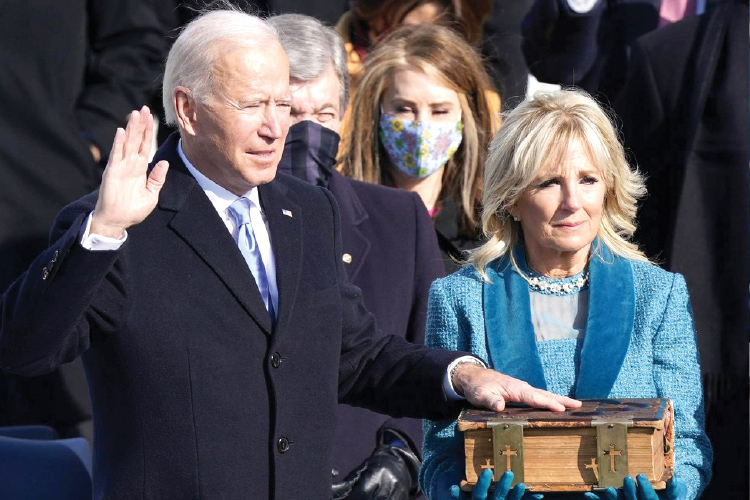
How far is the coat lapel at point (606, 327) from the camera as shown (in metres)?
3.28

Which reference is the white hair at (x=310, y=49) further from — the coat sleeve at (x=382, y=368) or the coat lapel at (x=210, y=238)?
the coat lapel at (x=210, y=238)

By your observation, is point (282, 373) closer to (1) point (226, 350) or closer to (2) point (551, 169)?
(1) point (226, 350)

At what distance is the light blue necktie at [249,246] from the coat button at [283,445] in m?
0.29

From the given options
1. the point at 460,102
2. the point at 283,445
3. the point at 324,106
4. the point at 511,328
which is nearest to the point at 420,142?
the point at 460,102

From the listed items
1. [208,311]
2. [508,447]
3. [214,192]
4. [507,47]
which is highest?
[507,47]

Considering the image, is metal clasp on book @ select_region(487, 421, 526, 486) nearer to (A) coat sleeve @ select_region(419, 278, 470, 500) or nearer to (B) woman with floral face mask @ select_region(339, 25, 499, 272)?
(A) coat sleeve @ select_region(419, 278, 470, 500)

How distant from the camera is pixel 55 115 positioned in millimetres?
5098

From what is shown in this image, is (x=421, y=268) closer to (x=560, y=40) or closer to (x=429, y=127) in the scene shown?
(x=429, y=127)

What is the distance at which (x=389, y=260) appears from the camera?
4.32 meters

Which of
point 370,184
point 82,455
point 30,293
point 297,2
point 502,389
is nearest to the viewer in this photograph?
point 30,293

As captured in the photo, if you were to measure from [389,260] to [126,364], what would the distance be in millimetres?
1578

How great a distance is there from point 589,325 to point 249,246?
916mm

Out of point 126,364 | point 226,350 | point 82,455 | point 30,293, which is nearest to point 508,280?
point 226,350

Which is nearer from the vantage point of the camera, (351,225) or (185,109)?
(185,109)
